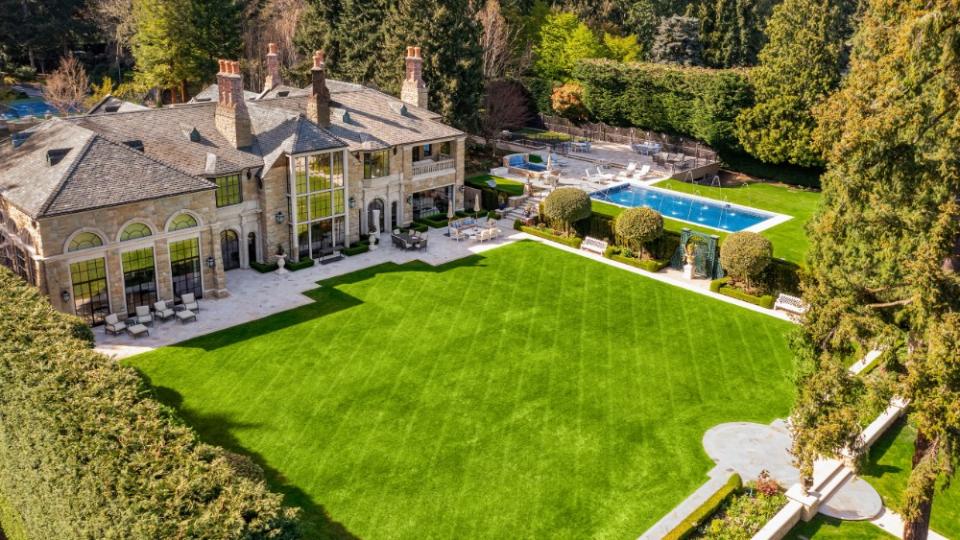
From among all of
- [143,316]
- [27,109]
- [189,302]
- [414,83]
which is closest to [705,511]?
[189,302]

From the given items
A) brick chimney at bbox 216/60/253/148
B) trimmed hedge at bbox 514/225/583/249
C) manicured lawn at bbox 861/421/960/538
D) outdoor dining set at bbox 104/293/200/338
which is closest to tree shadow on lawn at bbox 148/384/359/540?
outdoor dining set at bbox 104/293/200/338

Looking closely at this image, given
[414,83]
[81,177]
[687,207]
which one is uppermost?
[414,83]

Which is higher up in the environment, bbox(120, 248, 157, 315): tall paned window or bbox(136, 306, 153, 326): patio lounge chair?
bbox(120, 248, 157, 315): tall paned window

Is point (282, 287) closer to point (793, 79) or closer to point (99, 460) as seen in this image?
point (99, 460)

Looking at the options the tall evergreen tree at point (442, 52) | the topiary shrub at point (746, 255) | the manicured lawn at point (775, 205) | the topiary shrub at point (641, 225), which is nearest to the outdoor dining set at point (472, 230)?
the topiary shrub at point (641, 225)

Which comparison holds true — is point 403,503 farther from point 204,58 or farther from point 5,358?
point 204,58

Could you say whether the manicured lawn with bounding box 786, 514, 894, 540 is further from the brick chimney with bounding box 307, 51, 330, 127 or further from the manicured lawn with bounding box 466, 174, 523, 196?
the manicured lawn with bounding box 466, 174, 523, 196
